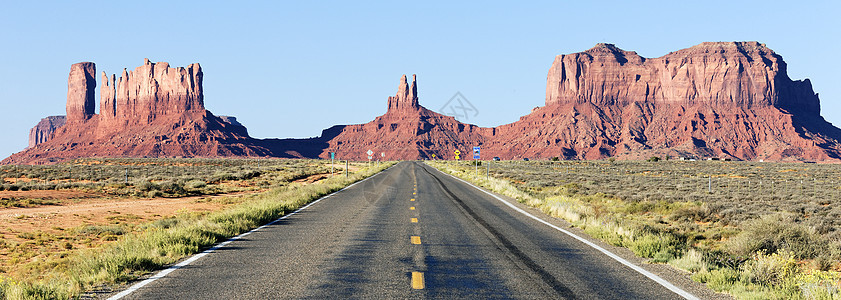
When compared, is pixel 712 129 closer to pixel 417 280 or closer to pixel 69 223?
pixel 69 223

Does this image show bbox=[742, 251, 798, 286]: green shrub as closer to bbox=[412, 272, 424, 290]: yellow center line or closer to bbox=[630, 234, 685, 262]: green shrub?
bbox=[630, 234, 685, 262]: green shrub

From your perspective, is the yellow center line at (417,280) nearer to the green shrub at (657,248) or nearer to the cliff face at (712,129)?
the green shrub at (657,248)

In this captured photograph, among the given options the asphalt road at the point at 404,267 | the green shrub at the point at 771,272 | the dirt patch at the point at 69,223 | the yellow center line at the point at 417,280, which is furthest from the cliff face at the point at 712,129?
the yellow center line at the point at 417,280

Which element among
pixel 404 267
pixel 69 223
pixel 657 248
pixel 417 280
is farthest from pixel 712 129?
pixel 417 280

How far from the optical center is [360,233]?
38.7 feet

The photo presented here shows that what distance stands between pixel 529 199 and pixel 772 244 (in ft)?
34.5

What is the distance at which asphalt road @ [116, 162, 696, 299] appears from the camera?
6.47 meters

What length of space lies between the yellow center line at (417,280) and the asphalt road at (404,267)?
0.04 ft

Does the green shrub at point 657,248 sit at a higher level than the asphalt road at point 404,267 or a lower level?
higher

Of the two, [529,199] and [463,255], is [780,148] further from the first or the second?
[463,255]

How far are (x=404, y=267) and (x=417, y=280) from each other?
91 centimetres

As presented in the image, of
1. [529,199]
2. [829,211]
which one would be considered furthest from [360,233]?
[829,211]

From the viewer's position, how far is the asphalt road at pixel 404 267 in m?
6.47

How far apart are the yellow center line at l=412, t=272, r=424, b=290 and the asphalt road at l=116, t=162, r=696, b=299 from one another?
1 cm
